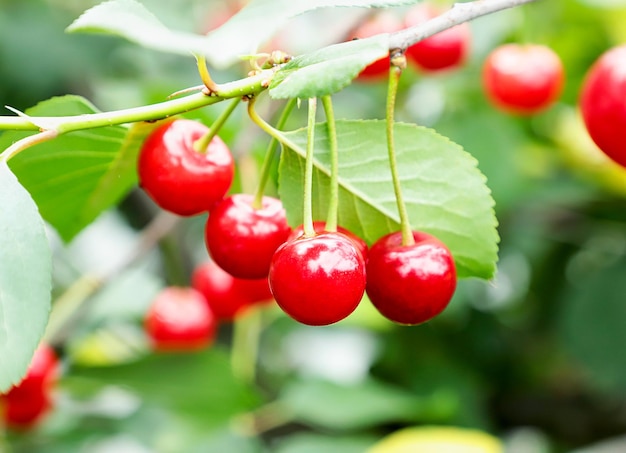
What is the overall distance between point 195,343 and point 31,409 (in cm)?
32

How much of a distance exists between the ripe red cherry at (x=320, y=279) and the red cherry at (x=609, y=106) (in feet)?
1.16

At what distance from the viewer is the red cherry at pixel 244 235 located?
0.85 meters

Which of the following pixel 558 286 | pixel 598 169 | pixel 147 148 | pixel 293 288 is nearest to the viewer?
pixel 293 288

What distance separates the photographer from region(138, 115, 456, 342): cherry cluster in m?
0.70

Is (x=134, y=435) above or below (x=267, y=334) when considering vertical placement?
below

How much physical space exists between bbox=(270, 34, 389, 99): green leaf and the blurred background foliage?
93 cm

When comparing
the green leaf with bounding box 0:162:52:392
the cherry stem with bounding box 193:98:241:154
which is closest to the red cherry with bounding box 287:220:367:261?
the cherry stem with bounding box 193:98:241:154

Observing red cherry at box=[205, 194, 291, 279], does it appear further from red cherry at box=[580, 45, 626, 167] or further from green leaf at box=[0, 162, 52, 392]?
red cherry at box=[580, 45, 626, 167]

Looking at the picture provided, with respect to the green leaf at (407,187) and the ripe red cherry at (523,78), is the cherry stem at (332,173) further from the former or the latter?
the ripe red cherry at (523,78)

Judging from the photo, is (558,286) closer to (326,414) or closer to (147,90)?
(326,414)

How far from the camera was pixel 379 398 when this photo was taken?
5.57 feet

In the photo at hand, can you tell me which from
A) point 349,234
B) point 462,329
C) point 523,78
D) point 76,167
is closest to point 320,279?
point 349,234

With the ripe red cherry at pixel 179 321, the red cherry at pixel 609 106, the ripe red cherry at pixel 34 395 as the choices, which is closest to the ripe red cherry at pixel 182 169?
the red cherry at pixel 609 106

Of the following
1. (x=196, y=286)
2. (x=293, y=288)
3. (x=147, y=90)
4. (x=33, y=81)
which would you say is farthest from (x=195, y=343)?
(x=33, y=81)
